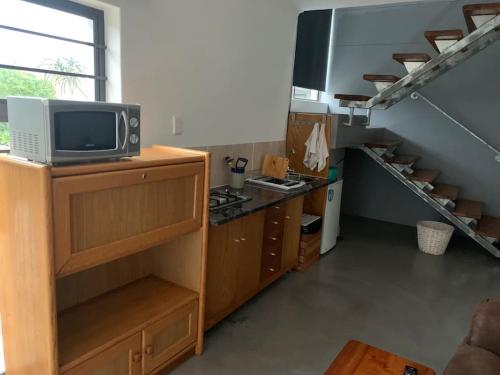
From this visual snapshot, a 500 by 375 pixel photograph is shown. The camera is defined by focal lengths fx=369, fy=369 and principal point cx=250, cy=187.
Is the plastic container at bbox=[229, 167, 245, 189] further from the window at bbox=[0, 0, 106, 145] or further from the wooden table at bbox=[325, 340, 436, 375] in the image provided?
the wooden table at bbox=[325, 340, 436, 375]

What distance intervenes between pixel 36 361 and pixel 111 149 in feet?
3.03

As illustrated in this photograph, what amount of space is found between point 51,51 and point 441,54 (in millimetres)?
3159

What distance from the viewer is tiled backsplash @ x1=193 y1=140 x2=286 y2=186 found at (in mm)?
2976

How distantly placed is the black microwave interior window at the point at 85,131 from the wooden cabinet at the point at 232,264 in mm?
901

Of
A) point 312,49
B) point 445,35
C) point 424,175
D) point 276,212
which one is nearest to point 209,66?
point 276,212

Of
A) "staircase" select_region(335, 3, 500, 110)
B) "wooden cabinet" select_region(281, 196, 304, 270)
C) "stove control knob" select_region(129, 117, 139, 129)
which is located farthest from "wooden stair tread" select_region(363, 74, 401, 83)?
"stove control knob" select_region(129, 117, 139, 129)

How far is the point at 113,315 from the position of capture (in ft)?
6.13

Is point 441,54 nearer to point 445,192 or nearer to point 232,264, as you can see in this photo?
point 445,192

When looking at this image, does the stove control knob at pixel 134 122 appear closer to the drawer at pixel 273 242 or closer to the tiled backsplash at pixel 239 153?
the tiled backsplash at pixel 239 153

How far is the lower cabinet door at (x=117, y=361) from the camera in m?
1.57

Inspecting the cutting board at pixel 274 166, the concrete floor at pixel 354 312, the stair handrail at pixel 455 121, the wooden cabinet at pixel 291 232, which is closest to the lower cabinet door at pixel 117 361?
the concrete floor at pixel 354 312

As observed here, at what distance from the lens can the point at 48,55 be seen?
1.94 m

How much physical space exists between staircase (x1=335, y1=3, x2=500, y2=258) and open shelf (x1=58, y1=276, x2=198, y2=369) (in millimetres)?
2598

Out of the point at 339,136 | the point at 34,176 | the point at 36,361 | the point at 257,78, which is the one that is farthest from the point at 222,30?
the point at 36,361
